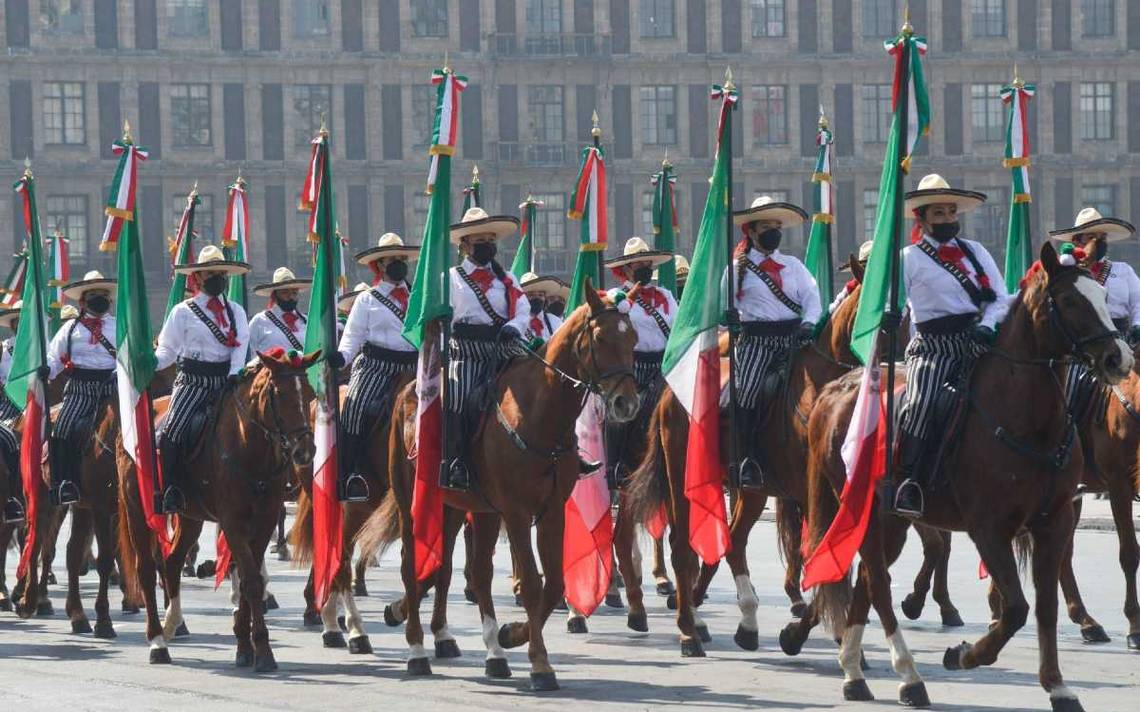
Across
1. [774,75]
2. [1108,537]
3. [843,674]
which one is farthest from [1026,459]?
[774,75]

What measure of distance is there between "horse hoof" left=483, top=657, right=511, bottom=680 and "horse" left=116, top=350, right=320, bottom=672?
1.55 meters

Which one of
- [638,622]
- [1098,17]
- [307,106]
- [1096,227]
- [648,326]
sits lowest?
[638,622]

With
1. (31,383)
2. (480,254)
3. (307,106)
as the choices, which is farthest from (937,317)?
(307,106)

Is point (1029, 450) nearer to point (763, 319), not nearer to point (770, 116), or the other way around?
point (763, 319)

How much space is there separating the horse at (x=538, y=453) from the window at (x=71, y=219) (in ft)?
185

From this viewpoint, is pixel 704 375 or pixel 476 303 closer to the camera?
pixel 476 303

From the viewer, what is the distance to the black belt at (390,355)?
576 inches

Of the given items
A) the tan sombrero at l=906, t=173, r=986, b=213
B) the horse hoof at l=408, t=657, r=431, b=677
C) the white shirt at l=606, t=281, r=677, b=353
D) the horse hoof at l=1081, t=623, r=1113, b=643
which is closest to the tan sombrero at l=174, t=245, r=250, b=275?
the white shirt at l=606, t=281, r=677, b=353

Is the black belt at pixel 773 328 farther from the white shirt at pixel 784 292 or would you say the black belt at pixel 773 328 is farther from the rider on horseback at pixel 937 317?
the rider on horseback at pixel 937 317

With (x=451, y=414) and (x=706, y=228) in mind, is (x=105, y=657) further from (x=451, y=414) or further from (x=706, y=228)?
(x=706, y=228)

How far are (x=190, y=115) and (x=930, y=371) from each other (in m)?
59.1

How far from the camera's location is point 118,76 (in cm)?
6706

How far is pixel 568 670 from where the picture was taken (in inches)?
502

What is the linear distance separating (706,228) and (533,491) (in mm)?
2587
